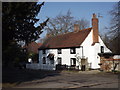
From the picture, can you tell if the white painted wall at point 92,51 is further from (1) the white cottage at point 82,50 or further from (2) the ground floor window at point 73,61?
(2) the ground floor window at point 73,61

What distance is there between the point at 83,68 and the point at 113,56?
5.16 metres

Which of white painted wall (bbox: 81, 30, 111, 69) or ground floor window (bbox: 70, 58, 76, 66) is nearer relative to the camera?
white painted wall (bbox: 81, 30, 111, 69)

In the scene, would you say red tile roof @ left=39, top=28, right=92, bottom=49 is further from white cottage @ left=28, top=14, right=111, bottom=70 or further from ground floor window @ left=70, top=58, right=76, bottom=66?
ground floor window @ left=70, top=58, right=76, bottom=66

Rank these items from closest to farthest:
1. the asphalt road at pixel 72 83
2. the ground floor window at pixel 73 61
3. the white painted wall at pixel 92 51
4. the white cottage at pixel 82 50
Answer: the asphalt road at pixel 72 83
the white cottage at pixel 82 50
the white painted wall at pixel 92 51
the ground floor window at pixel 73 61

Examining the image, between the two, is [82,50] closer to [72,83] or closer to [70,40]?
[70,40]

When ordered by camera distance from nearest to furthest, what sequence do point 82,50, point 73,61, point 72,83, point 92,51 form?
point 72,83 < point 82,50 < point 92,51 < point 73,61

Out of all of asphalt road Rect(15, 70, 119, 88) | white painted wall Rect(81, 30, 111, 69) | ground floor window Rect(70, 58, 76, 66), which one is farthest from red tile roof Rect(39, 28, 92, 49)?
asphalt road Rect(15, 70, 119, 88)

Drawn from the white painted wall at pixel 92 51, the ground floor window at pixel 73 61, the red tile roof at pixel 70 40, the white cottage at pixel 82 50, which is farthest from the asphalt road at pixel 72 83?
the ground floor window at pixel 73 61

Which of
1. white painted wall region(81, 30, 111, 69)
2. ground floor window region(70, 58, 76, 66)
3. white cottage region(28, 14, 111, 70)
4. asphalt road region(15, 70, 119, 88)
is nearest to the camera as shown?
asphalt road region(15, 70, 119, 88)

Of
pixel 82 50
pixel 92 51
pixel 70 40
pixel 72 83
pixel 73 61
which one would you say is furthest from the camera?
pixel 70 40

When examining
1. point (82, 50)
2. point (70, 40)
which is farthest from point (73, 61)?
point (70, 40)

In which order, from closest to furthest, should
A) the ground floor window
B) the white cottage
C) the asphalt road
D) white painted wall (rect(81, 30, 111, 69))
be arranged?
the asphalt road, the white cottage, white painted wall (rect(81, 30, 111, 69)), the ground floor window

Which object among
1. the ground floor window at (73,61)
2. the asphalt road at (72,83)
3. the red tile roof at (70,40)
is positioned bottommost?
the asphalt road at (72,83)

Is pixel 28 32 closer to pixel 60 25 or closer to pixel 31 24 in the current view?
pixel 31 24
